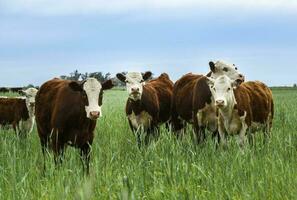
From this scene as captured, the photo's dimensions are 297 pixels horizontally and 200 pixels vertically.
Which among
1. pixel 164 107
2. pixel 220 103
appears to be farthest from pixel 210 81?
pixel 164 107

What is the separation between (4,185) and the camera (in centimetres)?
546

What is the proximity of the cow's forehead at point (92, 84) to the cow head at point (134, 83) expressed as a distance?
2692 millimetres

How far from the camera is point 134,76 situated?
10.3m

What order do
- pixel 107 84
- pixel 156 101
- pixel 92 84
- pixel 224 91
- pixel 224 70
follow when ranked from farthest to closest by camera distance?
pixel 156 101 < pixel 224 70 < pixel 224 91 < pixel 107 84 < pixel 92 84

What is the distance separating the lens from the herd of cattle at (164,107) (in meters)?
7.18

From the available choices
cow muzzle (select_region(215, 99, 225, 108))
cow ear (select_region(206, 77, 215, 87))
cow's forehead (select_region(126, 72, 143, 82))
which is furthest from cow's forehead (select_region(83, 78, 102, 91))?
cow's forehead (select_region(126, 72, 143, 82))

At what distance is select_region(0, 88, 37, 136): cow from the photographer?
13.4m

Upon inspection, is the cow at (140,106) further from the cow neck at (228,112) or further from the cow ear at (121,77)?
the cow neck at (228,112)

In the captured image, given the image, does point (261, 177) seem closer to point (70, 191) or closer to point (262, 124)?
point (70, 191)

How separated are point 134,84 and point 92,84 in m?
Answer: 3.10

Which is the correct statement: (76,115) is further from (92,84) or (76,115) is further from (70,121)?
(92,84)

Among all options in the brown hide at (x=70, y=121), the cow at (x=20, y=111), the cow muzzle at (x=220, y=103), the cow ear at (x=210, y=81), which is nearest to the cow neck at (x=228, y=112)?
the cow ear at (x=210, y=81)

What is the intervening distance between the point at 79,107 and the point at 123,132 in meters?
4.60

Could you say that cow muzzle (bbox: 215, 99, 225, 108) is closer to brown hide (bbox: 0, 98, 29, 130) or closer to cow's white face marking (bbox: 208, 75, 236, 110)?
cow's white face marking (bbox: 208, 75, 236, 110)
